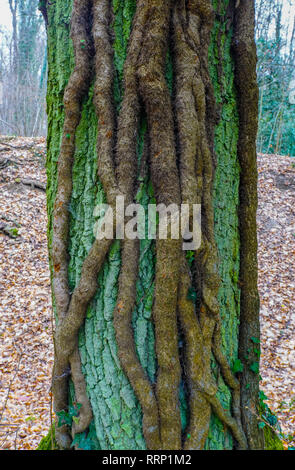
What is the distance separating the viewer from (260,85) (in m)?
10.9

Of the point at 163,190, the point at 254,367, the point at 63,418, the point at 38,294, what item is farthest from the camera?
the point at 38,294

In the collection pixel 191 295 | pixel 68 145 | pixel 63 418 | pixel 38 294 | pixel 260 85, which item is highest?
pixel 260 85

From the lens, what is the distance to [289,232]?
6.49 meters

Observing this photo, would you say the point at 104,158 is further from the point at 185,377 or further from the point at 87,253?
the point at 185,377

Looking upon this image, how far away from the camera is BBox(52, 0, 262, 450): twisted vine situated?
4.27ft

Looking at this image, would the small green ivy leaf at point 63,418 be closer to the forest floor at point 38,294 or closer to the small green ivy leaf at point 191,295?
the forest floor at point 38,294

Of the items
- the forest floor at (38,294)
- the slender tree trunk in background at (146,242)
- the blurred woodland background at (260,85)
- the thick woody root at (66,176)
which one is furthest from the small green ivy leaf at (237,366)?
the blurred woodland background at (260,85)

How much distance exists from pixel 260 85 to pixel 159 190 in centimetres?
1130

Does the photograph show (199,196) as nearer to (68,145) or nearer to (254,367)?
(68,145)

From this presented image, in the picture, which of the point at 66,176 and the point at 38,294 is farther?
the point at 38,294

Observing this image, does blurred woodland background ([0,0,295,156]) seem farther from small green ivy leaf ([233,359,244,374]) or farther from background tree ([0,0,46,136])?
small green ivy leaf ([233,359,244,374])

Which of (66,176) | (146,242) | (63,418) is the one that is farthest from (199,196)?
(63,418)

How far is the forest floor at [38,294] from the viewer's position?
10.8 feet

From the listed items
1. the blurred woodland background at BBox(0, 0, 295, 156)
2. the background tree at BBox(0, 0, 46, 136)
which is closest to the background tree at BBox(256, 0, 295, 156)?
the blurred woodland background at BBox(0, 0, 295, 156)
